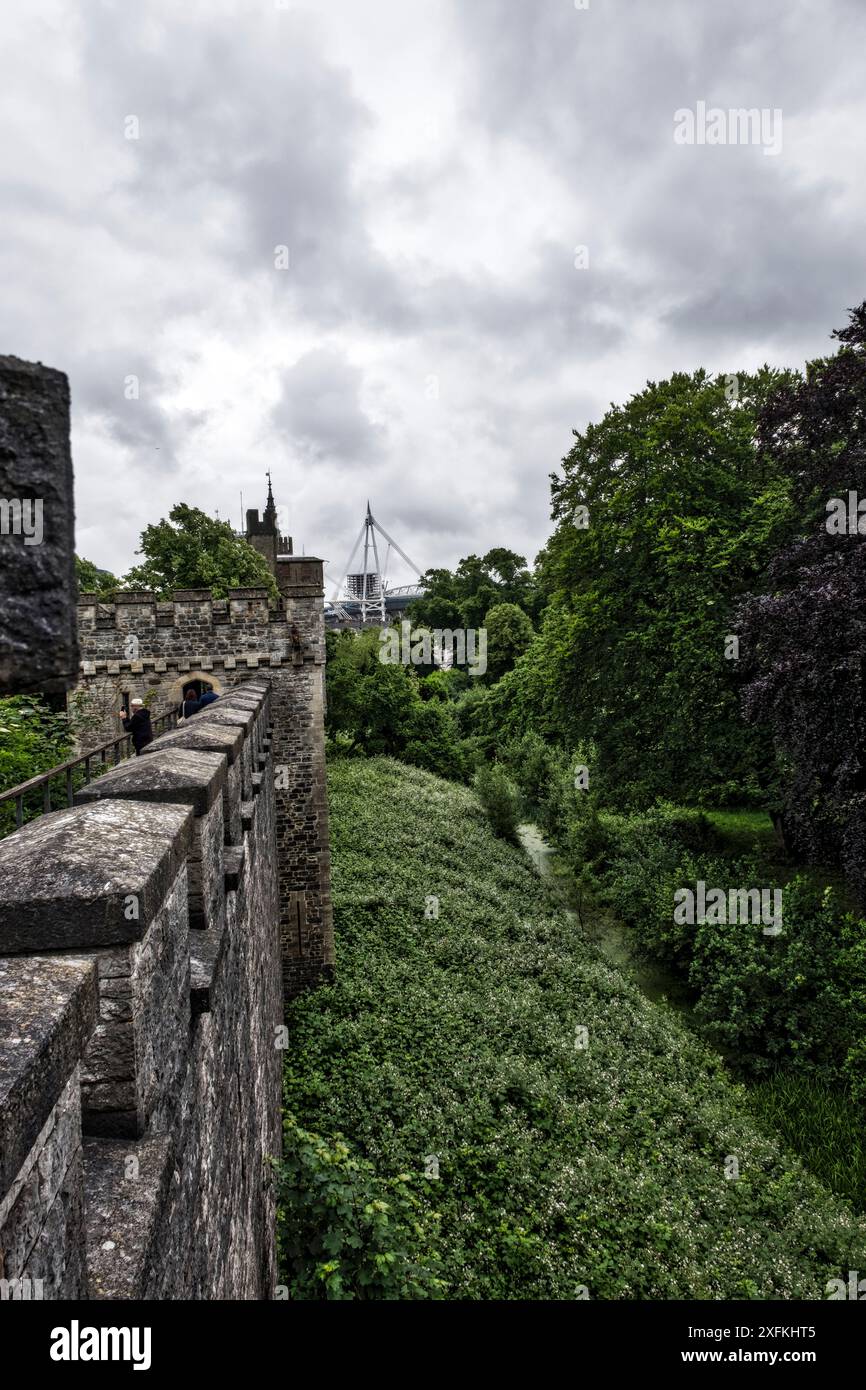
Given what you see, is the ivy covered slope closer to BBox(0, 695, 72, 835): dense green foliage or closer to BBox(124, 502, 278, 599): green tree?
BBox(0, 695, 72, 835): dense green foliage

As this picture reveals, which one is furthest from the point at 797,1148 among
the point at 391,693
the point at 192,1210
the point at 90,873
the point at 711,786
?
the point at 391,693

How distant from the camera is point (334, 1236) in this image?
417 cm

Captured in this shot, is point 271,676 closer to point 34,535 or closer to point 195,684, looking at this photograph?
point 195,684

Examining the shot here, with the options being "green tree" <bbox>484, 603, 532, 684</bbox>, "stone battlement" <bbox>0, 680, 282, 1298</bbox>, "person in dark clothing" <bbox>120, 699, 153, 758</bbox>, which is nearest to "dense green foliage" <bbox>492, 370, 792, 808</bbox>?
"person in dark clothing" <bbox>120, 699, 153, 758</bbox>

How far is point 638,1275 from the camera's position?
6.61m
